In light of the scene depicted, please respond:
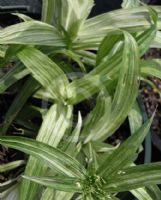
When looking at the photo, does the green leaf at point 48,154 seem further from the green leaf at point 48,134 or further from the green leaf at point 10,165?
the green leaf at point 10,165

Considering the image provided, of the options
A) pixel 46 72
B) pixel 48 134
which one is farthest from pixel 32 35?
pixel 48 134

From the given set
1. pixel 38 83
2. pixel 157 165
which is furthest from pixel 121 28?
pixel 157 165

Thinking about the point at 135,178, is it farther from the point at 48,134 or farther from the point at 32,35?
the point at 32,35

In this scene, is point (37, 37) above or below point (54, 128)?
above

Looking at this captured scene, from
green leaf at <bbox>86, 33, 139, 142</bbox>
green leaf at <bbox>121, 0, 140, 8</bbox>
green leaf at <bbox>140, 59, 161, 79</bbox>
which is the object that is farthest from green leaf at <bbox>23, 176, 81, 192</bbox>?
green leaf at <bbox>121, 0, 140, 8</bbox>

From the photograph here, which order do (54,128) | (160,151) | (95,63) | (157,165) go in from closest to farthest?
(157,165), (54,128), (95,63), (160,151)

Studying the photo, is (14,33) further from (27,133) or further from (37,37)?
(27,133)
